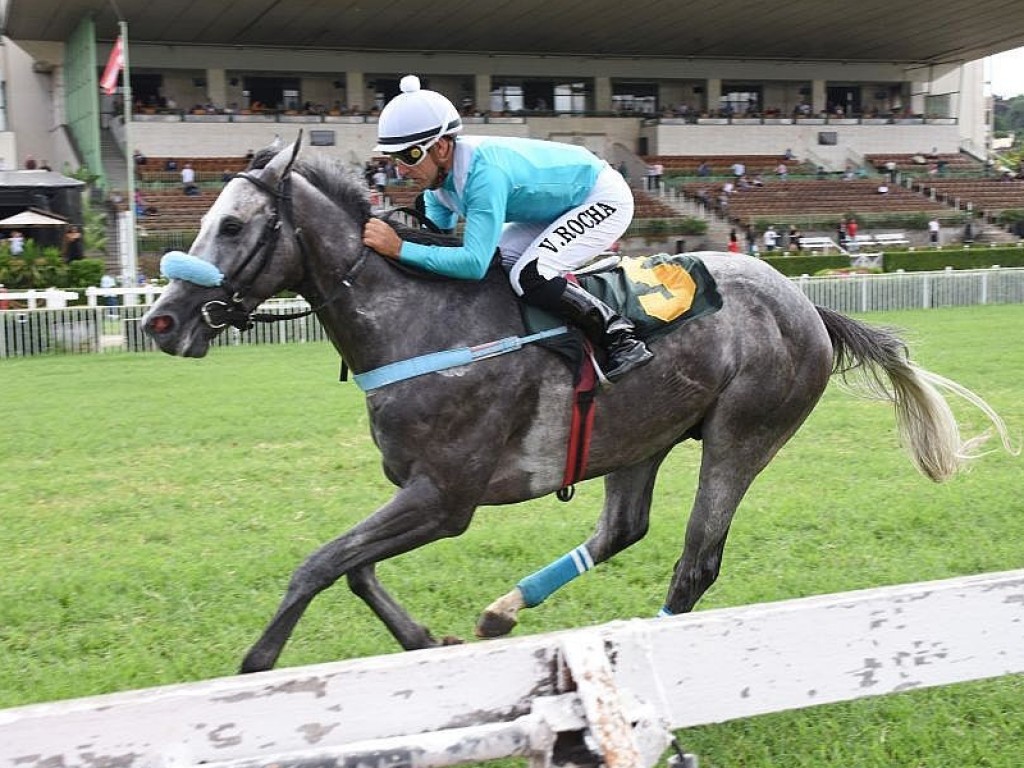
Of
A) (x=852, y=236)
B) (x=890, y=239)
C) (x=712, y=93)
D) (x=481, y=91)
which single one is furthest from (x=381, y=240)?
(x=712, y=93)

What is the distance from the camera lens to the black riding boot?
4.16m

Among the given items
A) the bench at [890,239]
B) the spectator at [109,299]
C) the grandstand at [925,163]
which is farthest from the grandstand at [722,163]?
the spectator at [109,299]

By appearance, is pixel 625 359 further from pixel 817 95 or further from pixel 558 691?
pixel 817 95

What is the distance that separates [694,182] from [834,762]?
40785 millimetres

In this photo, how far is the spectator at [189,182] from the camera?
1368 inches

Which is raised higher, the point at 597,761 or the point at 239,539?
Answer: the point at 597,761

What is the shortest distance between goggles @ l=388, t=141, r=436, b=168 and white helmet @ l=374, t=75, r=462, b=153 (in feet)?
0.05

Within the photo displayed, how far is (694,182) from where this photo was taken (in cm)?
4312

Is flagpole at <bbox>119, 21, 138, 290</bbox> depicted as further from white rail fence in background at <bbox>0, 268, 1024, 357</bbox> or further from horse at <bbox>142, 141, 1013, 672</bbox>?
horse at <bbox>142, 141, 1013, 672</bbox>

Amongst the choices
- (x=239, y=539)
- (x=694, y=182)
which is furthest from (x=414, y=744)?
(x=694, y=182)

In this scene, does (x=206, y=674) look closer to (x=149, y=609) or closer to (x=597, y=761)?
(x=149, y=609)

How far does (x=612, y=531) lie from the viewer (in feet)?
15.9

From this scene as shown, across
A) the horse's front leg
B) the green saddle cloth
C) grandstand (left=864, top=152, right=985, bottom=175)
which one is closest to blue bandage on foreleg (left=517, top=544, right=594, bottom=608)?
the horse's front leg

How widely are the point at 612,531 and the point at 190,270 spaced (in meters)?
2.08
